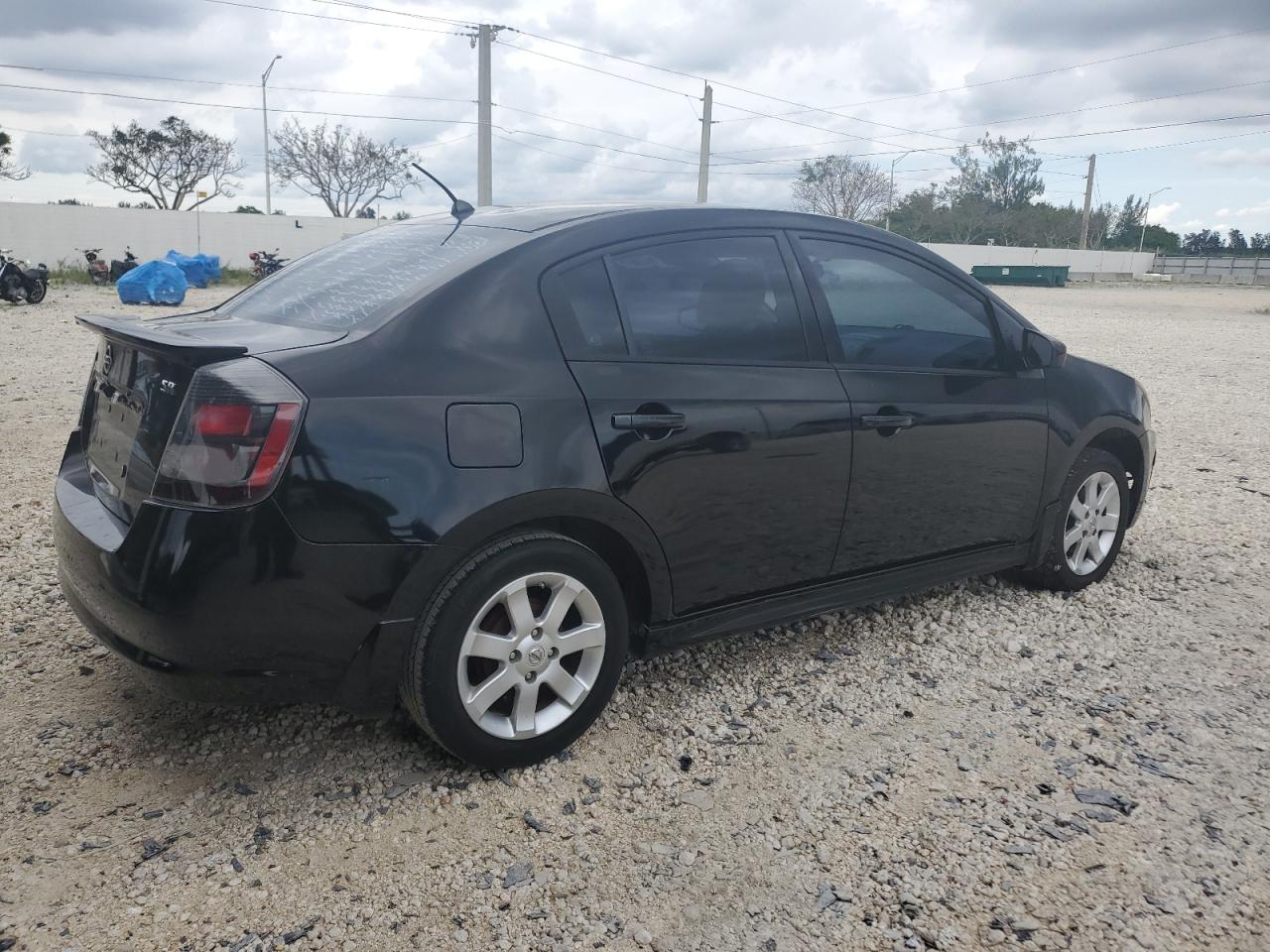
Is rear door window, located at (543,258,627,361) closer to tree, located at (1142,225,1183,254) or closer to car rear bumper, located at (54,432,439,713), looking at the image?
car rear bumper, located at (54,432,439,713)

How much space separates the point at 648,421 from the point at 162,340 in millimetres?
1366

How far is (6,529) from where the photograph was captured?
204 inches

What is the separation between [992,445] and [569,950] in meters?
2.61

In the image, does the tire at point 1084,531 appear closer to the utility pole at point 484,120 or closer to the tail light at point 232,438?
the tail light at point 232,438

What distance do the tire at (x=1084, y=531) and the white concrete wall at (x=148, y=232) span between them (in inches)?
1166

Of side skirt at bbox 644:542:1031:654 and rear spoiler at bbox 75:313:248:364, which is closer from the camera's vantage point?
rear spoiler at bbox 75:313:248:364

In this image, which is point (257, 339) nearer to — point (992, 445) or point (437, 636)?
point (437, 636)

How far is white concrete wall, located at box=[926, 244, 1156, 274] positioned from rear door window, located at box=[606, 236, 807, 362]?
57398 millimetres

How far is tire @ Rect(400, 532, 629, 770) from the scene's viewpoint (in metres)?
2.74

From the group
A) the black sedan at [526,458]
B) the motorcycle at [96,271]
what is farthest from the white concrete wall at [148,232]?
the black sedan at [526,458]

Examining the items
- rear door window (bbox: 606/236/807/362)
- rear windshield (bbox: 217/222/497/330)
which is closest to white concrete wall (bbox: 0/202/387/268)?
rear windshield (bbox: 217/222/497/330)

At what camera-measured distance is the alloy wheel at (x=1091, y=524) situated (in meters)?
4.55

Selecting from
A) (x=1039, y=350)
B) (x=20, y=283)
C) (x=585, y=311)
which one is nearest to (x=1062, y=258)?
(x=20, y=283)

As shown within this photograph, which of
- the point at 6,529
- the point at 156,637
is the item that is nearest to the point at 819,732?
the point at 156,637
